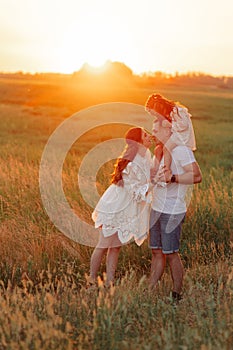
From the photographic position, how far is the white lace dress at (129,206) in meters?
5.21

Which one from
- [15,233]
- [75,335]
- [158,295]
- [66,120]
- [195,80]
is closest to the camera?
[75,335]

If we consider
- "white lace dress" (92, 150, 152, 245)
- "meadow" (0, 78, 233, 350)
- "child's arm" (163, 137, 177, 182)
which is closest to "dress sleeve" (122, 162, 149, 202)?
"white lace dress" (92, 150, 152, 245)

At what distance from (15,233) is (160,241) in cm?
197

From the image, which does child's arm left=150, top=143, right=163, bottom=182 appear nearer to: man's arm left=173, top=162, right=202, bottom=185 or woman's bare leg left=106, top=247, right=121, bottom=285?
man's arm left=173, top=162, right=202, bottom=185

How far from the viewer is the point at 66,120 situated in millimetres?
29891

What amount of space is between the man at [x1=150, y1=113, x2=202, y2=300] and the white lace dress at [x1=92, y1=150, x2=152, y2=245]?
0.11 meters

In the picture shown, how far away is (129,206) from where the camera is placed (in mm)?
5270

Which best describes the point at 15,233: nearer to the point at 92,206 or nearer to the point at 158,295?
the point at 92,206

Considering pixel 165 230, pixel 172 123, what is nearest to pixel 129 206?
pixel 165 230

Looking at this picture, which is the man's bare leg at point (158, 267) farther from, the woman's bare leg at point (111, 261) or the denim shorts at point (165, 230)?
the woman's bare leg at point (111, 261)

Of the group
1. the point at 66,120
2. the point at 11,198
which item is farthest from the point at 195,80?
the point at 11,198

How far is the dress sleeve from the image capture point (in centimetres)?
518

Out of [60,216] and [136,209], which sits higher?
[136,209]

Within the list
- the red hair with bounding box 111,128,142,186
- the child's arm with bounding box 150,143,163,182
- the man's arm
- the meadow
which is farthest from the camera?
the red hair with bounding box 111,128,142,186
